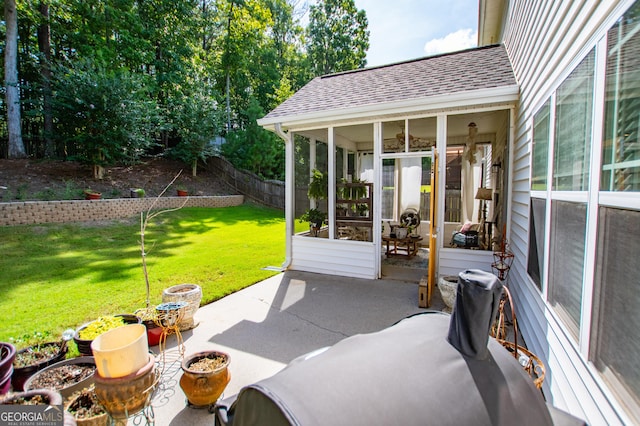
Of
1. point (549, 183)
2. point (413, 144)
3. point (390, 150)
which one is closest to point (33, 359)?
point (549, 183)

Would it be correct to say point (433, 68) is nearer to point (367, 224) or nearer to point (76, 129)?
point (367, 224)

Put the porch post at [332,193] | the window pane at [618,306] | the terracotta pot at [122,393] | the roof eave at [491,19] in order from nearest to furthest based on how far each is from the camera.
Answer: the window pane at [618,306]
the terracotta pot at [122,393]
the porch post at [332,193]
the roof eave at [491,19]

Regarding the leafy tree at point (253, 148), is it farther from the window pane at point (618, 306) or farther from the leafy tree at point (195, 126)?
the window pane at point (618, 306)

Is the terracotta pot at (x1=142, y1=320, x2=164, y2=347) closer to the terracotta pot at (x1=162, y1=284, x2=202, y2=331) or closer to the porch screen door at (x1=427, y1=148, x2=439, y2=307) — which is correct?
the terracotta pot at (x1=162, y1=284, x2=202, y2=331)

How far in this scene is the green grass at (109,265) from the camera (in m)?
3.95

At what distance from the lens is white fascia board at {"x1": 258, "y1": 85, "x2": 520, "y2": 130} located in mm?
4148

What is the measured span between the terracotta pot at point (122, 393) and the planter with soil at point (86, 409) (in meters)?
0.15

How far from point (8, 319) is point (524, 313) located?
576cm

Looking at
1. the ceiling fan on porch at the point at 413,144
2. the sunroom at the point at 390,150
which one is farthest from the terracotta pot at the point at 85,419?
the ceiling fan on porch at the point at 413,144

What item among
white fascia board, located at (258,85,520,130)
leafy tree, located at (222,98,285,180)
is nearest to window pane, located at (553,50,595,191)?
white fascia board, located at (258,85,520,130)

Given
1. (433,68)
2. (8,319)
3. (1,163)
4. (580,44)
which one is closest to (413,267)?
(433,68)

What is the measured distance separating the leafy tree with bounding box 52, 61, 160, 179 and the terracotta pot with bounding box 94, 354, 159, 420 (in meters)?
11.6

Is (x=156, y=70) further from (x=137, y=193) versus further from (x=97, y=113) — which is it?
(x=137, y=193)

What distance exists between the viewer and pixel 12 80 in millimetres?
11242
